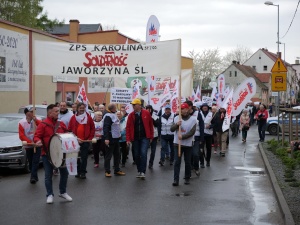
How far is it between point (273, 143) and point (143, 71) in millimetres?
9837

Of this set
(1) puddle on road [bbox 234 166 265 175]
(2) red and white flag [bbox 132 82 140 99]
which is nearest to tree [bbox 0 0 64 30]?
(2) red and white flag [bbox 132 82 140 99]

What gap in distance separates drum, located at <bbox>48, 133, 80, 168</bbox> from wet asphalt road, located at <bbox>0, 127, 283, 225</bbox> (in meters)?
0.78

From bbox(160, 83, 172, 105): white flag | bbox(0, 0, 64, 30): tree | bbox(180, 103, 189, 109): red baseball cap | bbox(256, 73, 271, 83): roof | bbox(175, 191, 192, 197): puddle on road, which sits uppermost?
bbox(0, 0, 64, 30): tree

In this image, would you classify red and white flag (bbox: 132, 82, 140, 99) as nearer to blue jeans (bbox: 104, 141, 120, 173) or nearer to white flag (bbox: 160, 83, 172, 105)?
white flag (bbox: 160, 83, 172, 105)

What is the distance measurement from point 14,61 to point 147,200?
1681cm

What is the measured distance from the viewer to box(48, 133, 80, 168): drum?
9.69 metres

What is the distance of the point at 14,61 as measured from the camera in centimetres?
2553

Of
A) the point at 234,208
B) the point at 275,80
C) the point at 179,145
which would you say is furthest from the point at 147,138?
the point at 275,80

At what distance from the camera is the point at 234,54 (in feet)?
410

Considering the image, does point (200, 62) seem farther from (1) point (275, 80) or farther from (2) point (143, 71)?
(2) point (143, 71)

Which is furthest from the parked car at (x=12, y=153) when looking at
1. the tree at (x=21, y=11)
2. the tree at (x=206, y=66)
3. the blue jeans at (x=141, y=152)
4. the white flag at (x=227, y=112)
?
the tree at (x=206, y=66)

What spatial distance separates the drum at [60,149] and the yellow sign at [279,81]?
39.7 feet

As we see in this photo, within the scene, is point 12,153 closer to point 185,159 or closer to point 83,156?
point 83,156

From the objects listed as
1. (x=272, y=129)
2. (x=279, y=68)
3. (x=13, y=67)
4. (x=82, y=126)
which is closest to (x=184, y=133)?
(x=82, y=126)
